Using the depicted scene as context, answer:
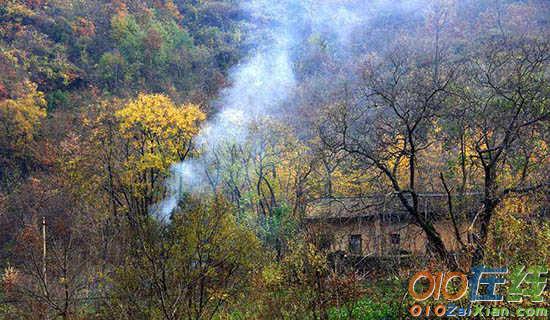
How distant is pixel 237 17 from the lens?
209 feet

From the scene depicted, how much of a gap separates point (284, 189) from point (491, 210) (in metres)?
16.1

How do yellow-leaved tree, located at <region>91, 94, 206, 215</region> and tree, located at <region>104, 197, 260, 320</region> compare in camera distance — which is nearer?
tree, located at <region>104, 197, 260, 320</region>

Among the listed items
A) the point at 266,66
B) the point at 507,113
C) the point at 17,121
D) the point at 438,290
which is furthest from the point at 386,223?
the point at 266,66

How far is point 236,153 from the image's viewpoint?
27.0 meters

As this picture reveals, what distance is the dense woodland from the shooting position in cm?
1147

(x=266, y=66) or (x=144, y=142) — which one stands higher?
(x=266, y=66)

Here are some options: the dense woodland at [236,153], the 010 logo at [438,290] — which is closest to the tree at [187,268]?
the dense woodland at [236,153]

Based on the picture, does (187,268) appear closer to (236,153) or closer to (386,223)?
(386,223)

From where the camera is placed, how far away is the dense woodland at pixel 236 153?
1147 cm

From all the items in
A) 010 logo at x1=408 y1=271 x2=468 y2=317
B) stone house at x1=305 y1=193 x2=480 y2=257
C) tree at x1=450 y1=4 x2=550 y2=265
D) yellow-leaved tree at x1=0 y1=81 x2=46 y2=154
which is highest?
yellow-leaved tree at x1=0 y1=81 x2=46 y2=154

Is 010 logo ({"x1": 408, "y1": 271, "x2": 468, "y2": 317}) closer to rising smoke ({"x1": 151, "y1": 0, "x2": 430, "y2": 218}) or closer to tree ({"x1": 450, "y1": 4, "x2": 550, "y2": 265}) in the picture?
tree ({"x1": 450, "y1": 4, "x2": 550, "y2": 265})

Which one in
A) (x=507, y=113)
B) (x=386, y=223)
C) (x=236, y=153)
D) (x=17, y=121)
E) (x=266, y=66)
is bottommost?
(x=386, y=223)

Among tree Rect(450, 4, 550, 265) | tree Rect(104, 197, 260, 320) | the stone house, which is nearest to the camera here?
tree Rect(104, 197, 260, 320)

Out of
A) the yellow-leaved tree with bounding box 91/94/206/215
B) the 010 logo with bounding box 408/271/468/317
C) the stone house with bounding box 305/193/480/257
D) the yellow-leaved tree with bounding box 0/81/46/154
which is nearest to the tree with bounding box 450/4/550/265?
the stone house with bounding box 305/193/480/257
